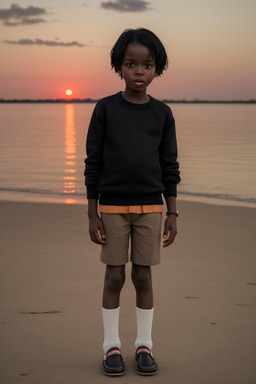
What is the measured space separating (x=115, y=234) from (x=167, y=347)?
910 mm

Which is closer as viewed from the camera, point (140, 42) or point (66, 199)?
point (140, 42)

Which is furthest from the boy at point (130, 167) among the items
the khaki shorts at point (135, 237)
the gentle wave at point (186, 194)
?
the gentle wave at point (186, 194)

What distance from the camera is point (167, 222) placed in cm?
339

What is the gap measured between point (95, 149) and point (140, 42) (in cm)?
64

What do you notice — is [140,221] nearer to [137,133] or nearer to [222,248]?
[137,133]

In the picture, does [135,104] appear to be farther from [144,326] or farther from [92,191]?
[144,326]

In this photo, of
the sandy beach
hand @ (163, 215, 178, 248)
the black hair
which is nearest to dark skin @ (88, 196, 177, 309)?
hand @ (163, 215, 178, 248)

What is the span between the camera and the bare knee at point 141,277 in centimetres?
334

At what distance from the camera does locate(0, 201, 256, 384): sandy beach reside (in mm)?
3367

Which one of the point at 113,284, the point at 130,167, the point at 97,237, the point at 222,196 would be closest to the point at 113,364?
the point at 113,284

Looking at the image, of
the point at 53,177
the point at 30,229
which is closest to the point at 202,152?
the point at 53,177

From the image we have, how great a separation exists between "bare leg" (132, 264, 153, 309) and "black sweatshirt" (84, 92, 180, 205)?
393 mm

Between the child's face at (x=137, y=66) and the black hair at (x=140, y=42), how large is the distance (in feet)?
0.08

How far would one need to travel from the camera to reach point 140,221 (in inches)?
128
